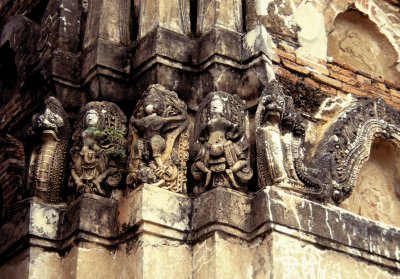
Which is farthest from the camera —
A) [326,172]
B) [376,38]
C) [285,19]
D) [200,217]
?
[376,38]

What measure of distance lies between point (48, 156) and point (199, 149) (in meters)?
1.07

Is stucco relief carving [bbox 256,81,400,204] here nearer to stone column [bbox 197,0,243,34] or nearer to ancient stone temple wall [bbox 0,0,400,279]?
ancient stone temple wall [bbox 0,0,400,279]

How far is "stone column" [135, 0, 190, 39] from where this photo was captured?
644 cm

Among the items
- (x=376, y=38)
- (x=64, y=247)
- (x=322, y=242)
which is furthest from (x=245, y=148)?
(x=376, y=38)

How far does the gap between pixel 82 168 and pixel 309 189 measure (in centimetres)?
150

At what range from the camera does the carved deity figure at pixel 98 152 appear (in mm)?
6000

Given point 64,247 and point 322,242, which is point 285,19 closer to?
point 322,242

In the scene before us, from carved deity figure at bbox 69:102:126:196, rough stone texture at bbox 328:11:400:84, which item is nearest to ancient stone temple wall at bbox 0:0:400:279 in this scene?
carved deity figure at bbox 69:102:126:196

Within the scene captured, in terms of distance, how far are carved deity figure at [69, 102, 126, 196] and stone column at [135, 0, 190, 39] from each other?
0.71 metres

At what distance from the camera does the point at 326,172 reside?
6.16 m

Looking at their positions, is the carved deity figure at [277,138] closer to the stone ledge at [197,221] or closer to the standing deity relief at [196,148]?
the standing deity relief at [196,148]

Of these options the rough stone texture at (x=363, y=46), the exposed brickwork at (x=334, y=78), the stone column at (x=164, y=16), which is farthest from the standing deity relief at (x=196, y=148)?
the rough stone texture at (x=363, y=46)

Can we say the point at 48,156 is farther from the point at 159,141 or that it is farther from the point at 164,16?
the point at 164,16

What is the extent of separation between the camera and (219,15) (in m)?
6.46
